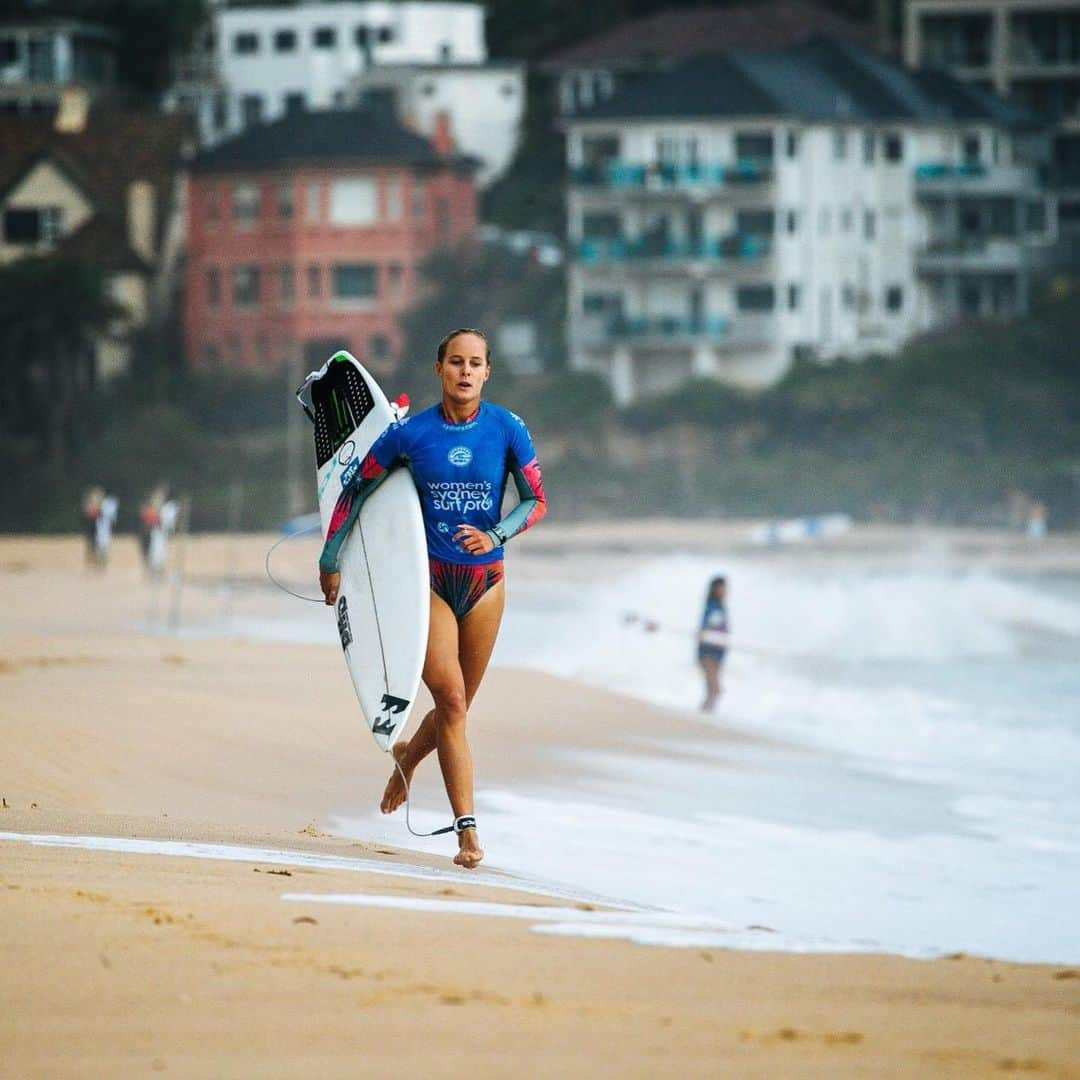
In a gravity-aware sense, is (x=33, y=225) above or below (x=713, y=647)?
above

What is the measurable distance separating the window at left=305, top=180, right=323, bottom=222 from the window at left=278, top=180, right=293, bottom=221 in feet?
1.51

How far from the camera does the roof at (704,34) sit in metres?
74.8

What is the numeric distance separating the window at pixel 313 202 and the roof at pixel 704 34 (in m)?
11.3

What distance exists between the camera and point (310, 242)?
6494cm

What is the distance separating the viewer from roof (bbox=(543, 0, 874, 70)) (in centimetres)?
7483

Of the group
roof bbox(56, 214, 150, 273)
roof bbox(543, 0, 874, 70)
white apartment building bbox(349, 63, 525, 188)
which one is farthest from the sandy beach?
roof bbox(543, 0, 874, 70)

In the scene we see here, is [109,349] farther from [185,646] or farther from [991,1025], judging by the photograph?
[991,1025]

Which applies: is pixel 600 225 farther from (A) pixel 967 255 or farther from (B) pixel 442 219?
(A) pixel 967 255

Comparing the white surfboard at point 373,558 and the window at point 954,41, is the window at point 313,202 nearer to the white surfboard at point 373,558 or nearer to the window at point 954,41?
the window at point 954,41

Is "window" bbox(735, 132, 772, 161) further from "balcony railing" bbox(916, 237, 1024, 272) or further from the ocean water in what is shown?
the ocean water

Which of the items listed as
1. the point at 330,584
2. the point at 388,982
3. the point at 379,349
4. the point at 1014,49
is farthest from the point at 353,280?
the point at 388,982

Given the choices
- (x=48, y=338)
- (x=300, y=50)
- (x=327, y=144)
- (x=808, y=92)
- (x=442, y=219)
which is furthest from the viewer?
(x=300, y=50)

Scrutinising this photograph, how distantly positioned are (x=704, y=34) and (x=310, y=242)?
19.5 meters

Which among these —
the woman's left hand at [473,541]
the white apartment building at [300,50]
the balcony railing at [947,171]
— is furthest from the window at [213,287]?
the woman's left hand at [473,541]
